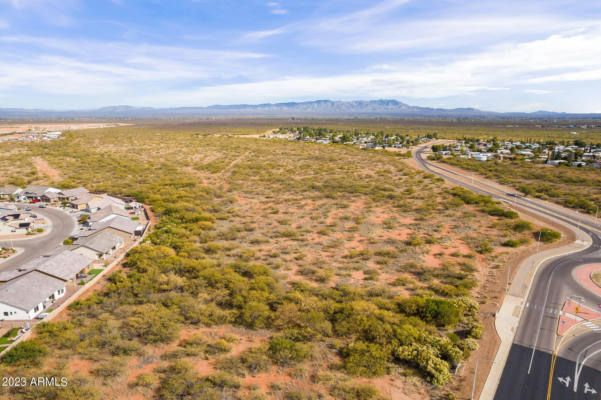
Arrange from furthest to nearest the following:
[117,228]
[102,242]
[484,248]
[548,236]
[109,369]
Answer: [548,236], [117,228], [484,248], [102,242], [109,369]

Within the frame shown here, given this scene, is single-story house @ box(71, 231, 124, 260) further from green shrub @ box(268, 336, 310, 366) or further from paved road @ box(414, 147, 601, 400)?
paved road @ box(414, 147, 601, 400)

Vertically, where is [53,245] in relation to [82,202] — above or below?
below

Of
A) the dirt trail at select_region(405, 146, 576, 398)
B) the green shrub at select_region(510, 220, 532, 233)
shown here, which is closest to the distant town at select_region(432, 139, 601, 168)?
the dirt trail at select_region(405, 146, 576, 398)

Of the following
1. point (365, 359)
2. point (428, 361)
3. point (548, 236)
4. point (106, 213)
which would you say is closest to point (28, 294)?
point (106, 213)

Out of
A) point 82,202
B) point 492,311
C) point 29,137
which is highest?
point 29,137

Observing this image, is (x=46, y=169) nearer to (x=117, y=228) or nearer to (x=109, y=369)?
(x=117, y=228)

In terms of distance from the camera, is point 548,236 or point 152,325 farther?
point 548,236

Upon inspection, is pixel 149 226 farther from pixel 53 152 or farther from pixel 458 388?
pixel 53 152
